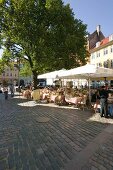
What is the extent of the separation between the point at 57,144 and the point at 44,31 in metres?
23.0

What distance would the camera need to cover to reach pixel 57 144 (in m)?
8.41

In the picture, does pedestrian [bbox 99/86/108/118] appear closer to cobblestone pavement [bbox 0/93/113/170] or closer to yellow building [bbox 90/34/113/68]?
cobblestone pavement [bbox 0/93/113/170]

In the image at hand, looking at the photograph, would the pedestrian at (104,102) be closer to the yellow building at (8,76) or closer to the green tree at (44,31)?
the green tree at (44,31)

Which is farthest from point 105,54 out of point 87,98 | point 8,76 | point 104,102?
point 8,76

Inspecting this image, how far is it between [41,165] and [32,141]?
2.37 metres

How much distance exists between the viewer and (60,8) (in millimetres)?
31219

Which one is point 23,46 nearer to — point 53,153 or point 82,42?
point 82,42

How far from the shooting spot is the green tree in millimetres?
30156

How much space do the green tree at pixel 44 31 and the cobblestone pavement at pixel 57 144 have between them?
720 inches

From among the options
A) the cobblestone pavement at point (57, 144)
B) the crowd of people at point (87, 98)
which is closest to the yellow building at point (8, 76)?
the crowd of people at point (87, 98)

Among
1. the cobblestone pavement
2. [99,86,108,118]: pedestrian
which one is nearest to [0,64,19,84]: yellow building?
[99,86,108,118]: pedestrian

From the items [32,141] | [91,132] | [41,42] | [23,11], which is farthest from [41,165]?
[23,11]

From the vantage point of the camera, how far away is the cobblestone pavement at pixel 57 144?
659 centimetres

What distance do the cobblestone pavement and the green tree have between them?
18285 millimetres
